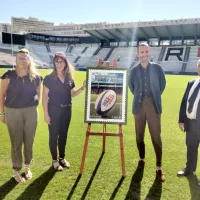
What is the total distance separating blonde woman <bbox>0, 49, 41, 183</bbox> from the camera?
3.85 meters

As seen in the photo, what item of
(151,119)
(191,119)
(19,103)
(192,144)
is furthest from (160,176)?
(19,103)

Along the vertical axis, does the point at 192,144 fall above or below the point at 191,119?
below

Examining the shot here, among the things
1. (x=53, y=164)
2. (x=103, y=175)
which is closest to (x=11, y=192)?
(x=53, y=164)

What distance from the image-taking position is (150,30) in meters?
54.4

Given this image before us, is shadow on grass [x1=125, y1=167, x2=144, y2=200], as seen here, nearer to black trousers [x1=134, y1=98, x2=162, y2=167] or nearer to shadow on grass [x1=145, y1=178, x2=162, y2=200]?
shadow on grass [x1=145, y1=178, x2=162, y2=200]

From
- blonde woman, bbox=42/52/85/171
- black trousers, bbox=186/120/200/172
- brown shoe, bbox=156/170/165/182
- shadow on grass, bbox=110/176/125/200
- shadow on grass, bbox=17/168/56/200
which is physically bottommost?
shadow on grass, bbox=110/176/125/200

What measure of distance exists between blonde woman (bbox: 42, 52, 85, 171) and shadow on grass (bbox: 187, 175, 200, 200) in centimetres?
228

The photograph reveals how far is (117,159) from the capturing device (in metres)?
5.12

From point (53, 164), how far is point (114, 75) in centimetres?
203

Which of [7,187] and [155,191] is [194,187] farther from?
[7,187]

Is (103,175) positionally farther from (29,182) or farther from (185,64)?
(185,64)

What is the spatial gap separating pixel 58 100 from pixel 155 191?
7.25 feet

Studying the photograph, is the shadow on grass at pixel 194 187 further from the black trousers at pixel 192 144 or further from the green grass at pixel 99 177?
the black trousers at pixel 192 144

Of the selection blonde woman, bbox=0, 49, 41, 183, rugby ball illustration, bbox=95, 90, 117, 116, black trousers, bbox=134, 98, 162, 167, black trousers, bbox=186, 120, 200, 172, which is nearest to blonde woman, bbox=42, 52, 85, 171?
blonde woman, bbox=0, 49, 41, 183
